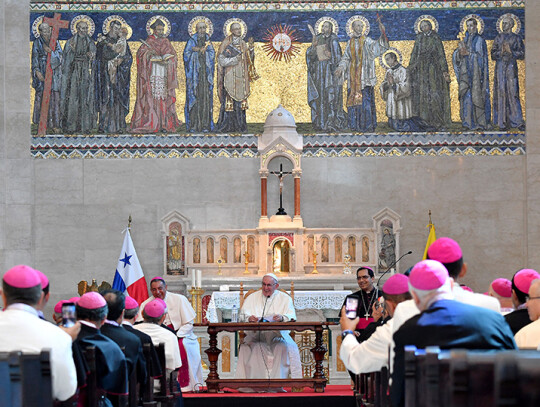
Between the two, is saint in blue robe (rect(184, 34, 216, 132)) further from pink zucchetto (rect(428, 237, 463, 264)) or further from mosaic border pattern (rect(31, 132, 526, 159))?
pink zucchetto (rect(428, 237, 463, 264))

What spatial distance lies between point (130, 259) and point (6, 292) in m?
10.6

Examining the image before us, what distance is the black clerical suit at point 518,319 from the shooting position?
846 cm

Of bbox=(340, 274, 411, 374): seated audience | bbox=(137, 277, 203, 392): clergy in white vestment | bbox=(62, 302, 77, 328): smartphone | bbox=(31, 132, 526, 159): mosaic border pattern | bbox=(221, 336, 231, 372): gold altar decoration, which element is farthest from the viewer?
bbox=(31, 132, 526, 159): mosaic border pattern

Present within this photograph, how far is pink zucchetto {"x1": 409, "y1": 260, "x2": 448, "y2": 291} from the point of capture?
5805 millimetres

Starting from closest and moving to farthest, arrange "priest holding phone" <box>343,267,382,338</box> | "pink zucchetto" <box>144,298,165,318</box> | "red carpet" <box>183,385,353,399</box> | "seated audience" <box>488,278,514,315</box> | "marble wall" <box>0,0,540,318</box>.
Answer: "seated audience" <box>488,278,514,315</box> → "pink zucchetto" <box>144,298,165,318</box> → "priest holding phone" <box>343,267,382,338</box> → "red carpet" <box>183,385,353,399</box> → "marble wall" <box>0,0,540,318</box>

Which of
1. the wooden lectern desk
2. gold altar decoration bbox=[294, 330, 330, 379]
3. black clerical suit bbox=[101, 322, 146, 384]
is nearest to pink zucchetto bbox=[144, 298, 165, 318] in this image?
black clerical suit bbox=[101, 322, 146, 384]

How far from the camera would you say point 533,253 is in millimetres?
17625

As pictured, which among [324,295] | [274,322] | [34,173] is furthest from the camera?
[34,173]

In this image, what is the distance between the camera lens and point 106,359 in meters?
7.37

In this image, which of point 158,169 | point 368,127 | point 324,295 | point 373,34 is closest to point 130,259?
point 158,169

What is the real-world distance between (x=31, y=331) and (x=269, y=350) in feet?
23.5

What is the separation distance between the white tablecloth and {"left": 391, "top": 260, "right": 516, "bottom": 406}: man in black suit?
9338mm

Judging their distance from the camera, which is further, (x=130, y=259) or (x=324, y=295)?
(x=130, y=259)

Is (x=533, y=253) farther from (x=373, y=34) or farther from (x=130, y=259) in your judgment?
(x=130, y=259)
